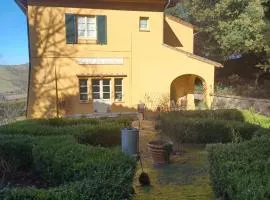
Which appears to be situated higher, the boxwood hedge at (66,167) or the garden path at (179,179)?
the boxwood hedge at (66,167)

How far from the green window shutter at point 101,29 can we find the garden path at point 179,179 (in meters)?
9.09

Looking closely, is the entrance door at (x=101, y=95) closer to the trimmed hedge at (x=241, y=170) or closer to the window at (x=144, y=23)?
the window at (x=144, y=23)

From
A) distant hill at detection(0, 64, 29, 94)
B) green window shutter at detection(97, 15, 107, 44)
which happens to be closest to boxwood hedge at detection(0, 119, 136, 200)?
green window shutter at detection(97, 15, 107, 44)

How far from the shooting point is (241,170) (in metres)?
4.86

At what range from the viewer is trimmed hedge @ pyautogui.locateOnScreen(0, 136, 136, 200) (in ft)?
14.1

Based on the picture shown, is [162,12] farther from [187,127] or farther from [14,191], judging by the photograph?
[14,191]

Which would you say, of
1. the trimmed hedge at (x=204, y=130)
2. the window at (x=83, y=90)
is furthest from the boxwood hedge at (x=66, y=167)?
the window at (x=83, y=90)

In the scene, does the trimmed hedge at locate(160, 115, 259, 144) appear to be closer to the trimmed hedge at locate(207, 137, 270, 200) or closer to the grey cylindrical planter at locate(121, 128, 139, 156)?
the grey cylindrical planter at locate(121, 128, 139, 156)

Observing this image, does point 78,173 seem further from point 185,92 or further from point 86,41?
point 185,92

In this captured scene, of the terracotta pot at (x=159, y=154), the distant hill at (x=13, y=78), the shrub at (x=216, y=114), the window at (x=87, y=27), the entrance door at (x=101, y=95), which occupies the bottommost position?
the terracotta pot at (x=159, y=154)

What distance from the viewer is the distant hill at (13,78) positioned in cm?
3384

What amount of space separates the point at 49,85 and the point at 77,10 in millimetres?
4367

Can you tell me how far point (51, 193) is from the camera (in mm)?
4254

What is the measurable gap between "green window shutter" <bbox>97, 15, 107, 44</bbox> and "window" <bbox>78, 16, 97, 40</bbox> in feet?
0.80
